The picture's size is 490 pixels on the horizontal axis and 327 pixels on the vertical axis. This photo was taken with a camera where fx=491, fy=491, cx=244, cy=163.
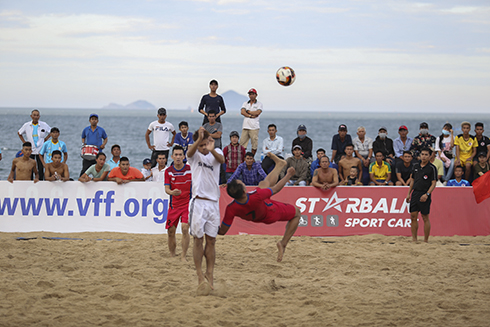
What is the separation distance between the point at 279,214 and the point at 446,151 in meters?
6.89

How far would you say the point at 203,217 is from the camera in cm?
597

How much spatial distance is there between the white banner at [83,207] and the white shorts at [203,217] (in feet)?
15.3

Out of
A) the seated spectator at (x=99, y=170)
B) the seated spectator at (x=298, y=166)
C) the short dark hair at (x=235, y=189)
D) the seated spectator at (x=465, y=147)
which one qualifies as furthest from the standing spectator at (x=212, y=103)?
the seated spectator at (x=465, y=147)

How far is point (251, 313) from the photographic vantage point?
17.5 feet

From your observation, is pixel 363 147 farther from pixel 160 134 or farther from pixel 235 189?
pixel 235 189

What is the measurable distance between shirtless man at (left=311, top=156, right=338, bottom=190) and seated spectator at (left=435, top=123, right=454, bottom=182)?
10.6ft

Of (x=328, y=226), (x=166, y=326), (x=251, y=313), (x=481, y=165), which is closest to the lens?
(x=166, y=326)

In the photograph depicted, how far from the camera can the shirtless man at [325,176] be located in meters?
10.6

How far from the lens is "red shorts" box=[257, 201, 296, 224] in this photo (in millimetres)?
6809

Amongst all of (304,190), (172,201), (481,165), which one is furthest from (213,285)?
(481,165)

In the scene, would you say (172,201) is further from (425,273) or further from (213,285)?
(425,273)

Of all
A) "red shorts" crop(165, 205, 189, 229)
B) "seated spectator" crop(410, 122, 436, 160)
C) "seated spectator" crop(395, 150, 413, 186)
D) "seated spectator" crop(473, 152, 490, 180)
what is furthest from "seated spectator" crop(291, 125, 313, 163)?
"red shorts" crop(165, 205, 189, 229)

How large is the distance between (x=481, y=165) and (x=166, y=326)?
363 inches

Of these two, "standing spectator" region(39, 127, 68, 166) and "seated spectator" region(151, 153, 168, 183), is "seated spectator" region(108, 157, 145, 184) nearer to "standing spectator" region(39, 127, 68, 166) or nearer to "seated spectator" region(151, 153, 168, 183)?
"seated spectator" region(151, 153, 168, 183)
